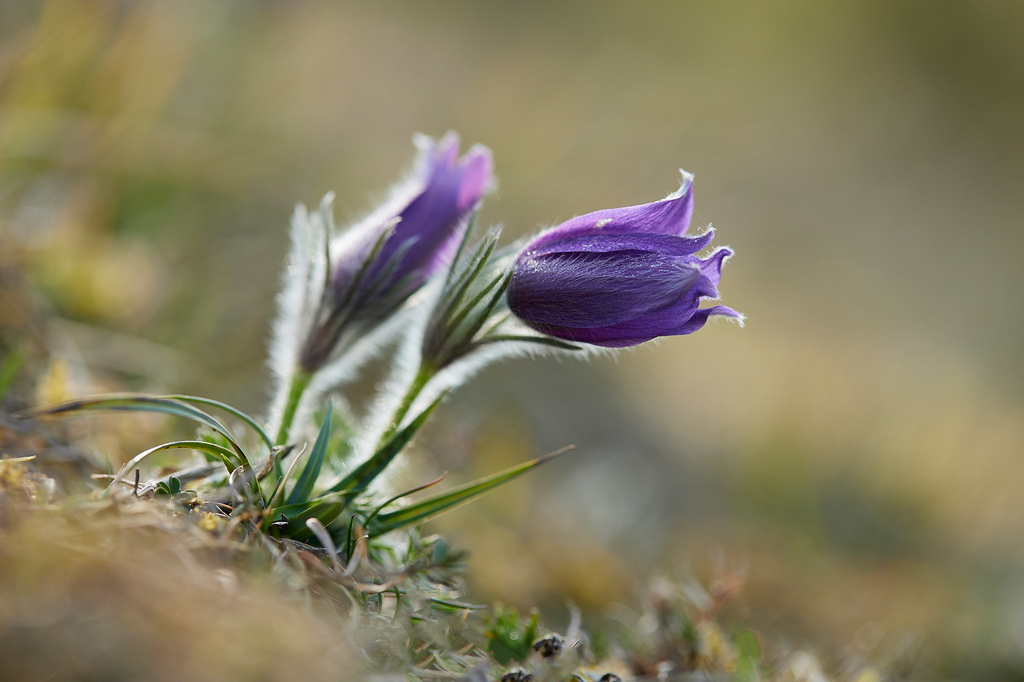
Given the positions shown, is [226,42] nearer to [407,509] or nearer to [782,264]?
[407,509]

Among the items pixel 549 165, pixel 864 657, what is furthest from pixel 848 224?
pixel 864 657

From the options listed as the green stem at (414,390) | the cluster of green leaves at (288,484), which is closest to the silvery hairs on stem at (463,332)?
the green stem at (414,390)

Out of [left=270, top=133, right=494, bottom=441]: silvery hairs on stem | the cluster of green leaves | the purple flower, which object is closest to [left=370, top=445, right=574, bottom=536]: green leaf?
the cluster of green leaves

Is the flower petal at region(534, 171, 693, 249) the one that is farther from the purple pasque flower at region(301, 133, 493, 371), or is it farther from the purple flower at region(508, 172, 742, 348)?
the purple pasque flower at region(301, 133, 493, 371)

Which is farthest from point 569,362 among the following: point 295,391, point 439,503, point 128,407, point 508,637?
point 128,407

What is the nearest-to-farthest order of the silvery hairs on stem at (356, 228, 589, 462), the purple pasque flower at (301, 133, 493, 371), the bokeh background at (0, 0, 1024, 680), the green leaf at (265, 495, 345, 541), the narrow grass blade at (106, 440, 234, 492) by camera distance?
1. the narrow grass blade at (106, 440, 234, 492)
2. the green leaf at (265, 495, 345, 541)
3. the silvery hairs on stem at (356, 228, 589, 462)
4. the purple pasque flower at (301, 133, 493, 371)
5. the bokeh background at (0, 0, 1024, 680)

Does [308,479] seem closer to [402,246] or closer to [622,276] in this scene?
[402,246]
